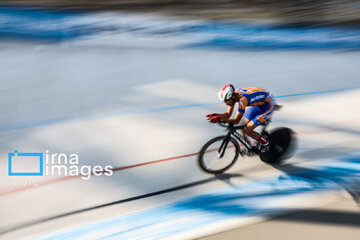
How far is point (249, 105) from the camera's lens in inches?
132

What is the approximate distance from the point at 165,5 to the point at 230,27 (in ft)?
5.56

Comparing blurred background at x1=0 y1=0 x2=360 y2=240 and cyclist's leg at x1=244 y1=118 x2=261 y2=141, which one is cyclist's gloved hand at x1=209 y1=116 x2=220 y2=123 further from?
blurred background at x1=0 y1=0 x2=360 y2=240

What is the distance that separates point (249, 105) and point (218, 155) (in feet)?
2.28

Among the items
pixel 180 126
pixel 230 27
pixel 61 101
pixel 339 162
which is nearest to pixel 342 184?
pixel 339 162

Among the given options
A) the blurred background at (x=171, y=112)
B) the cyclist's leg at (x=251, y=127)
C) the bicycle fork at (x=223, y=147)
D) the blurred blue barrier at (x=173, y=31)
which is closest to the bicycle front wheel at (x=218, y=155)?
the bicycle fork at (x=223, y=147)

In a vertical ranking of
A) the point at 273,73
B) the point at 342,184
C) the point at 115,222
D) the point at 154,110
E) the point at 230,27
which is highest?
the point at 230,27

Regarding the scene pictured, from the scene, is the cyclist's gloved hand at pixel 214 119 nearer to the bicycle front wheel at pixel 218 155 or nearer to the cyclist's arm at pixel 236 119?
the cyclist's arm at pixel 236 119

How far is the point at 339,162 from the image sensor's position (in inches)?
150

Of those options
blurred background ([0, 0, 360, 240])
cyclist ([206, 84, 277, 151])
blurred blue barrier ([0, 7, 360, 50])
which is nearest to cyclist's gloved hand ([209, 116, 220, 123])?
cyclist ([206, 84, 277, 151])

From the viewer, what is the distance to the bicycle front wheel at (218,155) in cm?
355

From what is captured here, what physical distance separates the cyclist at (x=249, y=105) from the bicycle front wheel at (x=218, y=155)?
0.29m

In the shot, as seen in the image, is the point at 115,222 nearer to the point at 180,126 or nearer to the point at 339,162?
the point at 180,126

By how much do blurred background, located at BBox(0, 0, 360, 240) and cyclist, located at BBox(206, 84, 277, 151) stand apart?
567 mm

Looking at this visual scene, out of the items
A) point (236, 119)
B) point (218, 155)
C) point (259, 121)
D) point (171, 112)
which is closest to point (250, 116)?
point (259, 121)
